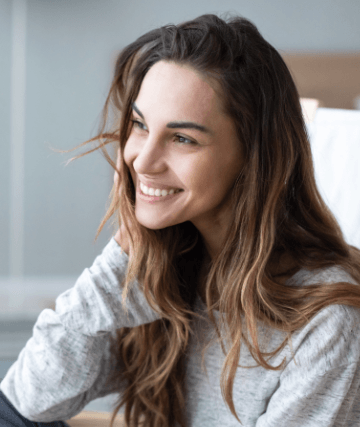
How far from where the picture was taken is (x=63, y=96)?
10.8 ft

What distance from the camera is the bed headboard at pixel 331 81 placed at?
2.79 metres

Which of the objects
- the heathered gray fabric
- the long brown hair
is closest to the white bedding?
the long brown hair

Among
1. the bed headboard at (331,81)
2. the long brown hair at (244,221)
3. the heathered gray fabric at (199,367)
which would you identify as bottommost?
the heathered gray fabric at (199,367)

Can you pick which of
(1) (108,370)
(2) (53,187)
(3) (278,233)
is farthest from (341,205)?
(2) (53,187)

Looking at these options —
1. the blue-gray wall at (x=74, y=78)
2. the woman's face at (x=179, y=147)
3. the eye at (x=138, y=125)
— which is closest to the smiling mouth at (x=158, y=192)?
the woman's face at (x=179, y=147)

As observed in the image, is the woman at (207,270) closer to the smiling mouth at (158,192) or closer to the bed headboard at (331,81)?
the smiling mouth at (158,192)

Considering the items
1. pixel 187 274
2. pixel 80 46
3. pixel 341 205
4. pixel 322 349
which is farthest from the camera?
pixel 80 46

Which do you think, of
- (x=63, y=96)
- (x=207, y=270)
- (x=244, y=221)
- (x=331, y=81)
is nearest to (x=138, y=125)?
(x=244, y=221)

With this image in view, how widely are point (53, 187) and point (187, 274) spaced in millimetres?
2478

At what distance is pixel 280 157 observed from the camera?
0.86 meters

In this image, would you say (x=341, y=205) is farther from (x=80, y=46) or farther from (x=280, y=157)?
(x=80, y=46)

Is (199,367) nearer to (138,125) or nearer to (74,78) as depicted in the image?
(138,125)

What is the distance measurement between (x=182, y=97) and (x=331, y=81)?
2.25 metres

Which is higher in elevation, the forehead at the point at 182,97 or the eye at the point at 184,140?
the forehead at the point at 182,97
